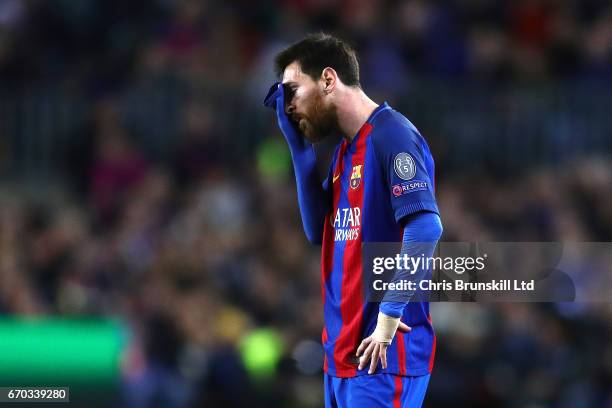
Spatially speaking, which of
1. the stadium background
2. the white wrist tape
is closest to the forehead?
the white wrist tape

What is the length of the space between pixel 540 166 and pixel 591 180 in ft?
2.12

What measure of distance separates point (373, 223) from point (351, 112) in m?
0.48

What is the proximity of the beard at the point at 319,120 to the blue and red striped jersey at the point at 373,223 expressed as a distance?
0.12m

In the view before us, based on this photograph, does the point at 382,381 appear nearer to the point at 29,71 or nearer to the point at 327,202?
the point at 327,202

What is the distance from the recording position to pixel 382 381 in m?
4.84

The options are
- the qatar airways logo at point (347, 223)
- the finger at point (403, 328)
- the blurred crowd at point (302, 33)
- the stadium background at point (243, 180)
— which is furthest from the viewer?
the blurred crowd at point (302, 33)

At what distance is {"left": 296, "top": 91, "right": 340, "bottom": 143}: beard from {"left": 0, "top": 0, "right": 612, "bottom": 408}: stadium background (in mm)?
3341

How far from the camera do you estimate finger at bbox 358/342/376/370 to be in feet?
15.7

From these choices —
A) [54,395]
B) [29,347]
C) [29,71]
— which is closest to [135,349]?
[29,347]

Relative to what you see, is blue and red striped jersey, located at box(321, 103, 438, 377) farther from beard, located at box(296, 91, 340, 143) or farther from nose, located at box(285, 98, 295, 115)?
nose, located at box(285, 98, 295, 115)

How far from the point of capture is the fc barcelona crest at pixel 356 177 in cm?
500

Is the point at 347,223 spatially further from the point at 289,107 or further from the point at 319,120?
the point at 289,107

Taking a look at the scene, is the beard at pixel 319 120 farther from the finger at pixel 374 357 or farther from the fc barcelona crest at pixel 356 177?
the finger at pixel 374 357

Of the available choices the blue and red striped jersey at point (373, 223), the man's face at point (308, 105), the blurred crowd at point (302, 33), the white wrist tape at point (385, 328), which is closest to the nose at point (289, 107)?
the man's face at point (308, 105)
